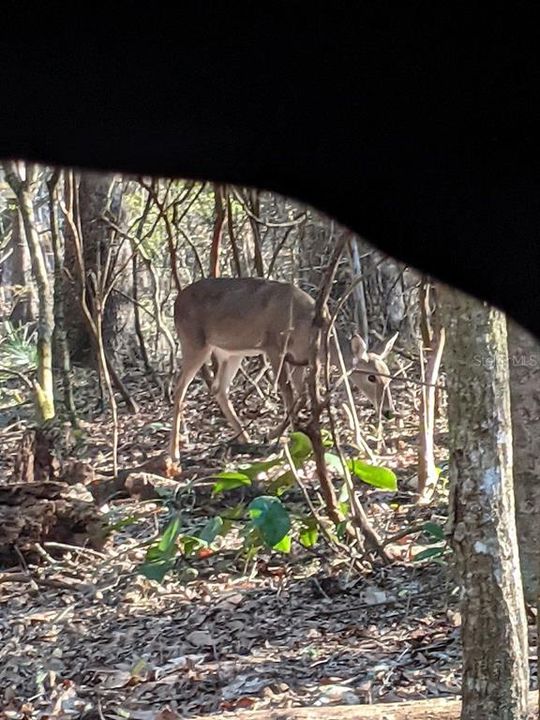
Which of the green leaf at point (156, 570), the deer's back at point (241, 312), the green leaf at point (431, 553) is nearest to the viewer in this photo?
the green leaf at point (431, 553)

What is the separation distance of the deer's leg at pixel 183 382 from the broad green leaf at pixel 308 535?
3.54 meters

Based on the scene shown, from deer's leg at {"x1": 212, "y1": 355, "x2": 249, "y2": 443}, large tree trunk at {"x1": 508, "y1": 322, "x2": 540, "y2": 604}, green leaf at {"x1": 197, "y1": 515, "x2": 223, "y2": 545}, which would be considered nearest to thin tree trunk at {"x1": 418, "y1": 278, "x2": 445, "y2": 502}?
green leaf at {"x1": 197, "y1": 515, "x2": 223, "y2": 545}

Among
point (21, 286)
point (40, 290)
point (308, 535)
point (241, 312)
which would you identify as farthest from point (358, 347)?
point (21, 286)

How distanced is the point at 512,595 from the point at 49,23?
3.11 m

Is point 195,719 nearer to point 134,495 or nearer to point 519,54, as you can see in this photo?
point 519,54

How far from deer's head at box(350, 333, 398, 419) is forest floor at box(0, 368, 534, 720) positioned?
2640 millimetres

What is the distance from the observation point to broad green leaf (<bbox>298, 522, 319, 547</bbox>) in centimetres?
617

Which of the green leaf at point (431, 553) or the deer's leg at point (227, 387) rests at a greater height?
the deer's leg at point (227, 387)

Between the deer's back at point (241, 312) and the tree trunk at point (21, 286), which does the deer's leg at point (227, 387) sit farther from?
the tree trunk at point (21, 286)

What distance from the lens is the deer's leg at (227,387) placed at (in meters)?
10.5

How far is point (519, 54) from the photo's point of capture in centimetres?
125

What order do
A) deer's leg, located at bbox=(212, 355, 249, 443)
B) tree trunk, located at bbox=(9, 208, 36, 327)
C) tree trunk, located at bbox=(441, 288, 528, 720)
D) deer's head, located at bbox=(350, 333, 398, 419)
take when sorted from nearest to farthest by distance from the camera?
tree trunk, located at bbox=(441, 288, 528, 720) → deer's head, located at bbox=(350, 333, 398, 419) → deer's leg, located at bbox=(212, 355, 249, 443) → tree trunk, located at bbox=(9, 208, 36, 327)

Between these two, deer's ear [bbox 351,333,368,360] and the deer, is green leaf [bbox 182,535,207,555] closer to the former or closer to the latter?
deer's ear [bbox 351,333,368,360]

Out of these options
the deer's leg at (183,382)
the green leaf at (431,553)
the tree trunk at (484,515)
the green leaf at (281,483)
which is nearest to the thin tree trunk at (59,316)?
the deer's leg at (183,382)
